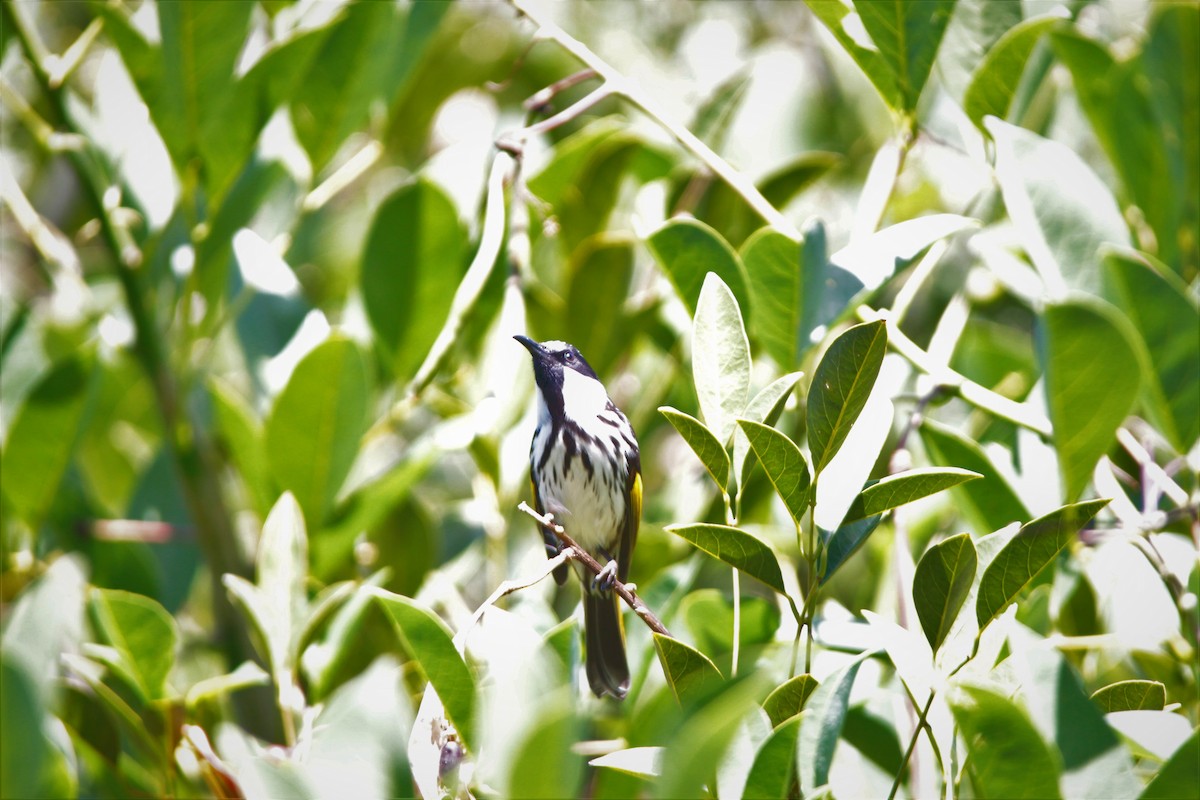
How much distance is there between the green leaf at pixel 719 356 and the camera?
109 cm

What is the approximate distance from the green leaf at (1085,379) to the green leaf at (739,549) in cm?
38

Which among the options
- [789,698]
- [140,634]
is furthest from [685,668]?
[140,634]

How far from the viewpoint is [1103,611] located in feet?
5.41

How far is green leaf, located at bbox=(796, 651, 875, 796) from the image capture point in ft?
3.41

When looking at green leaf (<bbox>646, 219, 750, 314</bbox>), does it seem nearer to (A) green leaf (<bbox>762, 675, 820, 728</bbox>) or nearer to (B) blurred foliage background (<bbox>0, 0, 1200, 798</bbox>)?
(B) blurred foliage background (<bbox>0, 0, 1200, 798</bbox>)

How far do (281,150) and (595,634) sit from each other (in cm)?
112

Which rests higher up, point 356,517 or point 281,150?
point 281,150

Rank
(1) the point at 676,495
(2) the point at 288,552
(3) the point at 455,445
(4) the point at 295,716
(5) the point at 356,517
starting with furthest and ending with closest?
(1) the point at 676,495, (5) the point at 356,517, (4) the point at 295,716, (2) the point at 288,552, (3) the point at 455,445

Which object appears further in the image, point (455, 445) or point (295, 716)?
point (295, 716)

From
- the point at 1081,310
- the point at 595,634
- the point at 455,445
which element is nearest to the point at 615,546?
the point at 595,634

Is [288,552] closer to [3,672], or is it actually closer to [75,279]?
[3,672]

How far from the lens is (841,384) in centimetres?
→ 104

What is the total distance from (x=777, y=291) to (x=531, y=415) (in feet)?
2.04

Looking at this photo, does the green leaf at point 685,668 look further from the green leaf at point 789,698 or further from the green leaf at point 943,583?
the green leaf at point 943,583
